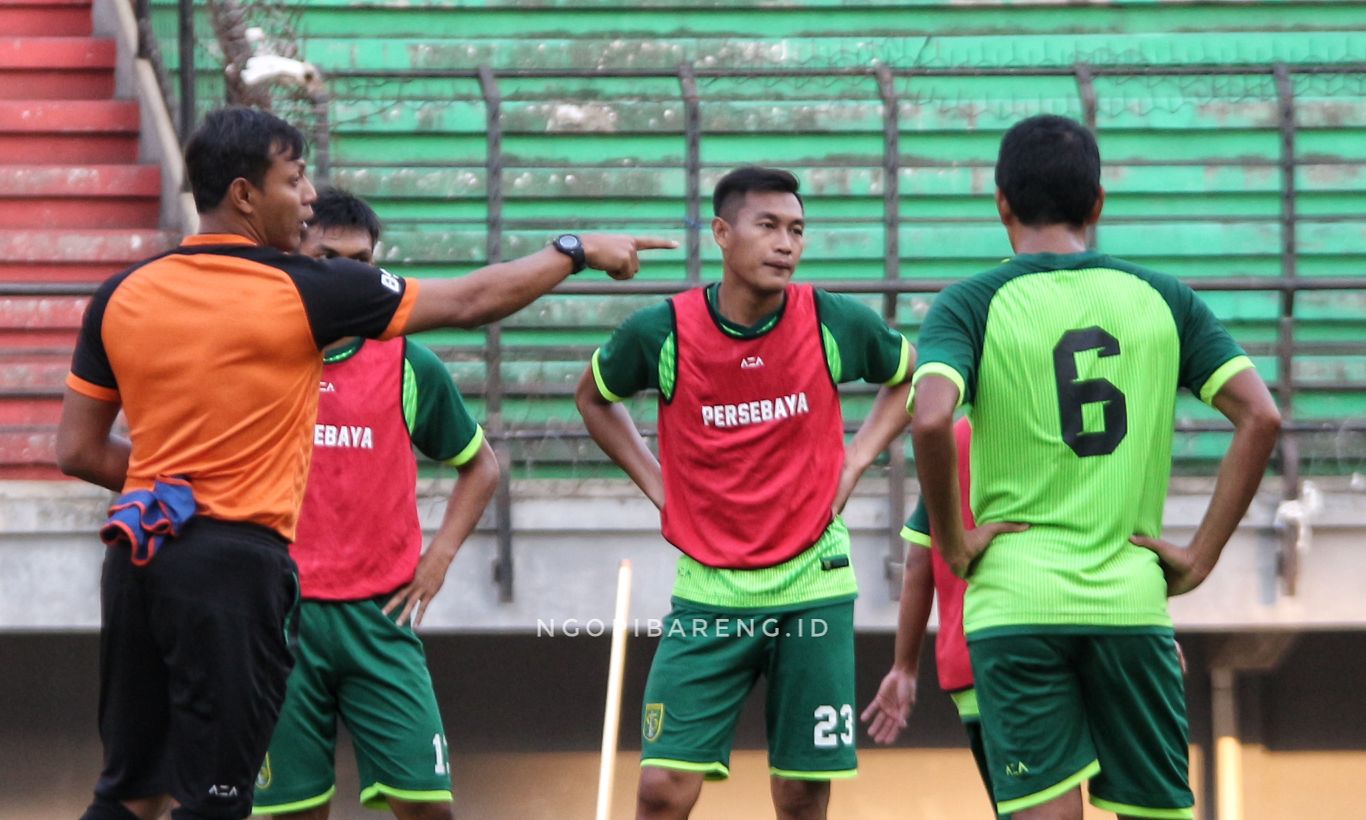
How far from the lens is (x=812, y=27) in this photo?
9953 millimetres

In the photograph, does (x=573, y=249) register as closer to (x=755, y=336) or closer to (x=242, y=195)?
(x=242, y=195)

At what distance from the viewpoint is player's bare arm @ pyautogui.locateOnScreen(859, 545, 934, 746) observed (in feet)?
18.5

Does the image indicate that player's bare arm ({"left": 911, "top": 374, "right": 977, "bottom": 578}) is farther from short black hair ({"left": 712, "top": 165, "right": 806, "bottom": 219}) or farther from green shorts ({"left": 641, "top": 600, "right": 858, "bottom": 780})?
short black hair ({"left": 712, "top": 165, "right": 806, "bottom": 219})

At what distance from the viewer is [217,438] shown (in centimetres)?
454

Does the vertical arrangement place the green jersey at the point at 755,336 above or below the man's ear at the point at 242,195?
below

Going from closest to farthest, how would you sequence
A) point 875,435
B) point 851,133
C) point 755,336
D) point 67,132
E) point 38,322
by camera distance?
point 755,336
point 875,435
point 38,322
point 851,133
point 67,132

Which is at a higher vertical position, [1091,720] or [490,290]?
[490,290]

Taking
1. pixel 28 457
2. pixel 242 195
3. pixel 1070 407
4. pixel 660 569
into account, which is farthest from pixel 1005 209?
pixel 28 457

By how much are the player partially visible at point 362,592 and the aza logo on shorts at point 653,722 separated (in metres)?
0.64

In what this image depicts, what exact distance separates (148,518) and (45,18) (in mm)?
7026

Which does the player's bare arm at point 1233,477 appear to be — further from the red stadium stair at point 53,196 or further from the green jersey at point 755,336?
the red stadium stair at point 53,196

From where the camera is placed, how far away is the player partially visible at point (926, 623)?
5.64 m

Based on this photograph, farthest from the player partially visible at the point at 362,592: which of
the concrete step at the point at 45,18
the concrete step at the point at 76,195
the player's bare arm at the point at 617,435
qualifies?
the concrete step at the point at 45,18

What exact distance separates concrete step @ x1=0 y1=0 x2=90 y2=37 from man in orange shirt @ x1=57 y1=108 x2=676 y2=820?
6470mm
